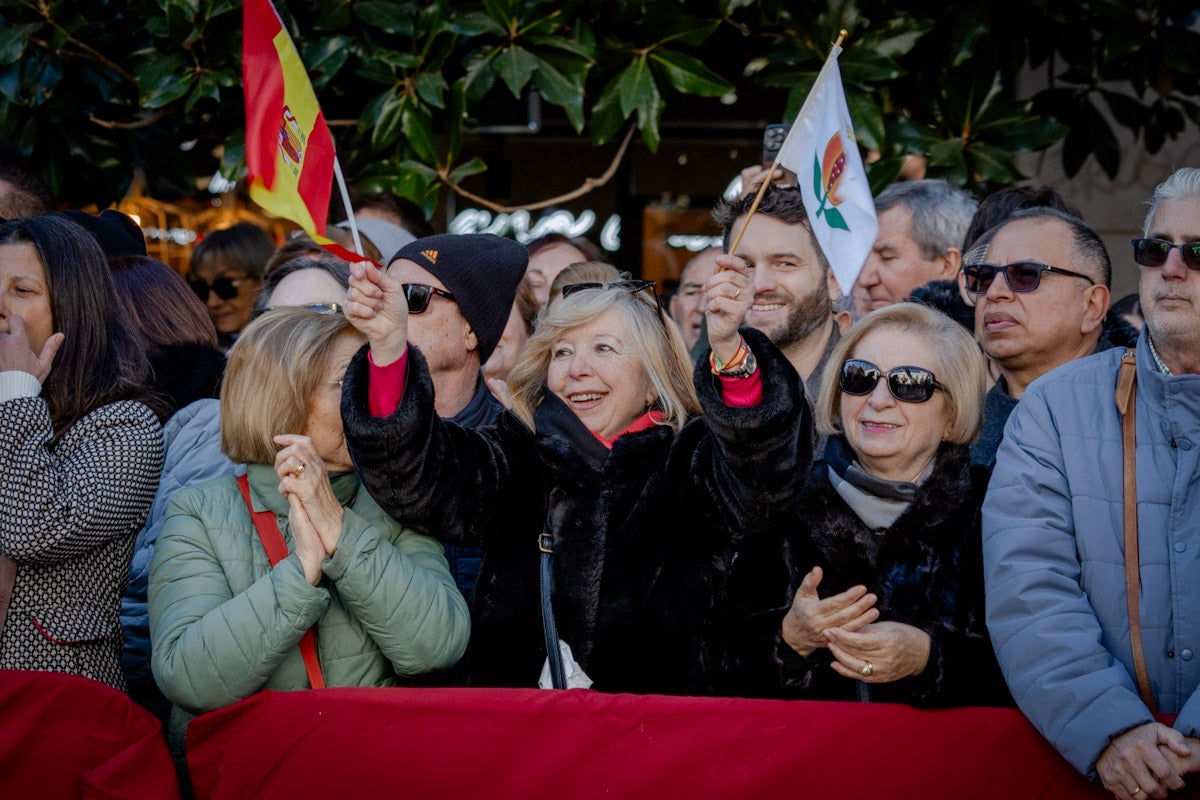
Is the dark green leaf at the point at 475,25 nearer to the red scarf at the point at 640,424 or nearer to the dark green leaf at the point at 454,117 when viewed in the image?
the dark green leaf at the point at 454,117

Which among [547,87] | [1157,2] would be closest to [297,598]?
[547,87]

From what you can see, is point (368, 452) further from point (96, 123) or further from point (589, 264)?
point (96, 123)

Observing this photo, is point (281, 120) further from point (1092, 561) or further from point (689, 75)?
point (689, 75)

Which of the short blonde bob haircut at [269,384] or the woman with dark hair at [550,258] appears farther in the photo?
the woman with dark hair at [550,258]

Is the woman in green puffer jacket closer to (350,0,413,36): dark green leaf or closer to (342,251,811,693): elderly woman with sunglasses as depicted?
(342,251,811,693): elderly woman with sunglasses

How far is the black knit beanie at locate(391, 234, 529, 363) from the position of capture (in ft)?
12.6

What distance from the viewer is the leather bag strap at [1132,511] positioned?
2750mm

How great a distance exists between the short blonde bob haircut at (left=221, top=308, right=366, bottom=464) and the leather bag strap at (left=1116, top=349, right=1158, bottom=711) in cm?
175

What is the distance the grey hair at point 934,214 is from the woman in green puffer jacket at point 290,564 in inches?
95.3

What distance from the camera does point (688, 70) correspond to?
16.8 ft

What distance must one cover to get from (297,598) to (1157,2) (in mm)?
4323

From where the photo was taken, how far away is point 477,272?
3873 millimetres

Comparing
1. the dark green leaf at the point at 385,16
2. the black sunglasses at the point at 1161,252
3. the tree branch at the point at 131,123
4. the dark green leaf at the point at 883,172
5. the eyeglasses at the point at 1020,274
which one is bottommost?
the eyeglasses at the point at 1020,274

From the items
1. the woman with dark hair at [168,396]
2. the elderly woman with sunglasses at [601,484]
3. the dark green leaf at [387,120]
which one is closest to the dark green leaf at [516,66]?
the dark green leaf at [387,120]
